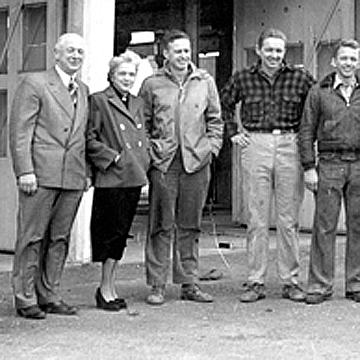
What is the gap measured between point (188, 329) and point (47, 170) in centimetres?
133

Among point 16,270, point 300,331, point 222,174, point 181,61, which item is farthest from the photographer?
point 222,174

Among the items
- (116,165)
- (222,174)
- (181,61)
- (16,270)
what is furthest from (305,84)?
(222,174)

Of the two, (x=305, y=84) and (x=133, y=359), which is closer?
(x=133, y=359)

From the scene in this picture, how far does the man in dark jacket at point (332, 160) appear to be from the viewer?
639cm

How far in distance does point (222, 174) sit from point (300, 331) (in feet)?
31.8

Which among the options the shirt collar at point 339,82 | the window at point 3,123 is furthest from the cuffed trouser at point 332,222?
the window at point 3,123

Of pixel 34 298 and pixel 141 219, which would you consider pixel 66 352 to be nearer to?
pixel 34 298

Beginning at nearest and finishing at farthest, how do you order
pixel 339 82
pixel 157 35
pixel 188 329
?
pixel 188 329
pixel 339 82
pixel 157 35

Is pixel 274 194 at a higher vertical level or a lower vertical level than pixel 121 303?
higher

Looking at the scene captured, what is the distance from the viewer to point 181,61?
638 centimetres

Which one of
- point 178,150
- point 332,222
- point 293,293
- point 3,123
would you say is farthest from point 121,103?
point 3,123

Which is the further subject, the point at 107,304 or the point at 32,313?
the point at 107,304

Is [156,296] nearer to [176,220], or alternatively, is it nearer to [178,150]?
[176,220]

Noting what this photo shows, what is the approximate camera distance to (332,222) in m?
6.55
